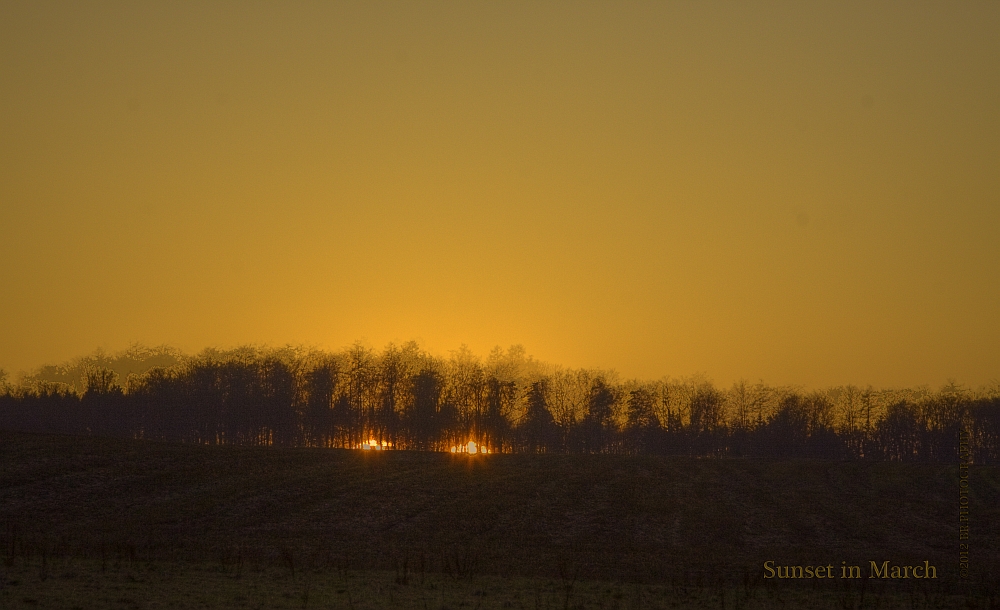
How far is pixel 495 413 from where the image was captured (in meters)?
143

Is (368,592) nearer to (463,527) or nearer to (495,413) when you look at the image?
(463,527)

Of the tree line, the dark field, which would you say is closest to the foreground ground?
the dark field

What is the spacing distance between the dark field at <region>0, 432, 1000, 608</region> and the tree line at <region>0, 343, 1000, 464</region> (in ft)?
→ 178

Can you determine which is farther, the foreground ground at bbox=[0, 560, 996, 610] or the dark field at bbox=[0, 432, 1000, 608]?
the dark field at bbox=[0, 432, 1000, 608]

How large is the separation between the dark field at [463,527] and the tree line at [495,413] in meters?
54.4

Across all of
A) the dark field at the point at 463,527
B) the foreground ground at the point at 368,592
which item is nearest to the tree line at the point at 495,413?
the dark field at the point at 463,527

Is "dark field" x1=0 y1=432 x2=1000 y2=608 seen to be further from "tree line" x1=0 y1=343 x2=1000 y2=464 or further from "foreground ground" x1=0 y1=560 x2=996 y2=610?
"tree line" x1=0 y1=343 x2=1000 y2=464

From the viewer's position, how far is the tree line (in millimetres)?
143000

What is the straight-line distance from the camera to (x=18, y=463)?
63375mm

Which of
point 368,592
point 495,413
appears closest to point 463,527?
point 368,592

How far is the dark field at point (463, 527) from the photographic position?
2880cm

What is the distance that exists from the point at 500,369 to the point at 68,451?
331ft

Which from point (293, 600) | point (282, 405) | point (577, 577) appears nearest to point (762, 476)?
point (577, 577)

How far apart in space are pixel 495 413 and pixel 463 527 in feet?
305
